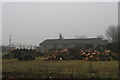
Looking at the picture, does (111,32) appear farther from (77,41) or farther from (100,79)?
(100,79)

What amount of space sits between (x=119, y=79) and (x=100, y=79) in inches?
23.0

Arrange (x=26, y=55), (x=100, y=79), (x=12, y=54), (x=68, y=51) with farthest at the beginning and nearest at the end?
(x=12, y=54) → (x=68, y=51) → (x=26, y=55) → (x=100, y=79)

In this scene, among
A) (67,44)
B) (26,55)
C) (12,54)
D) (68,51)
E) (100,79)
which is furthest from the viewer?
(67,44)

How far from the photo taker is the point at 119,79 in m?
4.41

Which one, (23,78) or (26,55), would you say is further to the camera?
(26,55)

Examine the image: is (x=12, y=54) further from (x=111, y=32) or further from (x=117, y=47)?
(x=111, y=32)

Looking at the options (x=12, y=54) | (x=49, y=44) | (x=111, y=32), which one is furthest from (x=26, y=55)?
(x=111, y=32)

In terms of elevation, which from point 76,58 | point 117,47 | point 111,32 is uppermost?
point 111,32

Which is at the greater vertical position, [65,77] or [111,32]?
[111,32]

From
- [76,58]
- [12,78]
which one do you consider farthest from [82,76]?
[76,58]

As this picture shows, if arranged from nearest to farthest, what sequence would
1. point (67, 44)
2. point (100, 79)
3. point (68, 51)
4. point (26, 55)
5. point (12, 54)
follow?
point (100, 79)
point (26, 55)
point (68, 51)
point (12, 54)
point (67, 44)

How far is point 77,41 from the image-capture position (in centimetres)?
3597

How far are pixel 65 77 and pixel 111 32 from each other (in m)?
35.0

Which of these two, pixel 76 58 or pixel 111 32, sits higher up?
pixel 111 32
